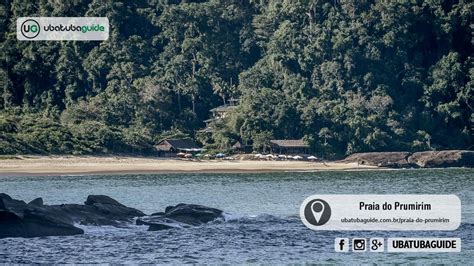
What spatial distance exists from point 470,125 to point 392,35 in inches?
372

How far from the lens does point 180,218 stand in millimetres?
36531

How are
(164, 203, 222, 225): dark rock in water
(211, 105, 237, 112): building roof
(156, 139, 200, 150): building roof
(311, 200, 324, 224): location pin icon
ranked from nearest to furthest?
(311, 200, 324, 224): location pin icon → (164, 203, 222, 225): dark rock in water → (156, 139, 200, 150): building roof → (211, 105, 237, 112): building roof

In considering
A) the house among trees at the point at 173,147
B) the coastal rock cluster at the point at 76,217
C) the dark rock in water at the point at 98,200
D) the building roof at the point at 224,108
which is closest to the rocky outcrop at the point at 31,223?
the coastal rock cluster at the point at 76,217

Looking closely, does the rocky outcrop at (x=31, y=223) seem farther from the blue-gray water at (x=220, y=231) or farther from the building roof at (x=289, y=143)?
the building roof at (x=289, y=143)

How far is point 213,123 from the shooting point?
8494cm

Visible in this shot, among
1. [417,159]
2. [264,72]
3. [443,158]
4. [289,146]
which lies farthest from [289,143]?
[264,72]

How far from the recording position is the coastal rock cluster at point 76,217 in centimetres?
3259

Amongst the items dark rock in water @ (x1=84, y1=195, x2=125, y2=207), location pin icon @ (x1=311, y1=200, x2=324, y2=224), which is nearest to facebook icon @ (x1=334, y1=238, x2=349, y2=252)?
location pin icon @ (x1=311, y1=200, x2=324, y2=224)

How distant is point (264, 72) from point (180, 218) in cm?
5824

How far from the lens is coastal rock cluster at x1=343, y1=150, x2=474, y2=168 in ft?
267

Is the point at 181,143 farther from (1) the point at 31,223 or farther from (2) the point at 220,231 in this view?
(1) the point at 31,223

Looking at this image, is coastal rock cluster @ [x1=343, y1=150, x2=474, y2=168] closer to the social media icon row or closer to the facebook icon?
the facebook icon

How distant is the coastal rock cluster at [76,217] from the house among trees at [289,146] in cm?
4297

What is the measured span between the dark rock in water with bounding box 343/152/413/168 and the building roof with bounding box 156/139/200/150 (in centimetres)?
1103
